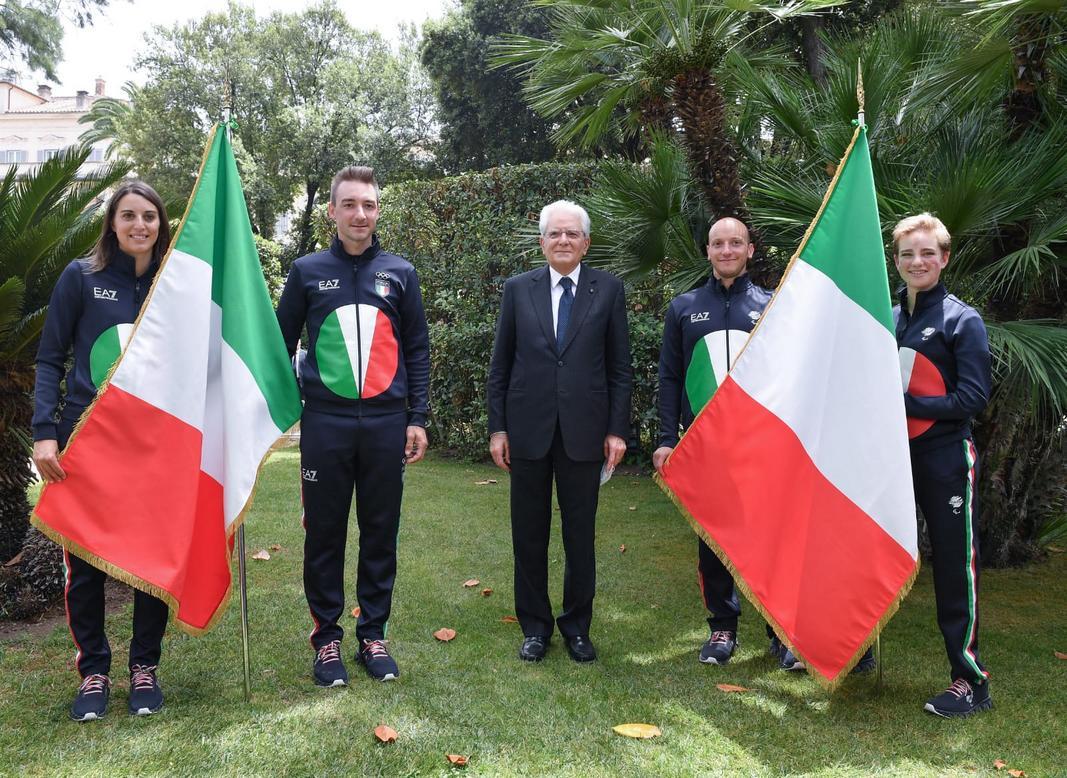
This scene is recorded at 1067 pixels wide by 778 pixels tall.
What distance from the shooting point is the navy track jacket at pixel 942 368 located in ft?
11.3

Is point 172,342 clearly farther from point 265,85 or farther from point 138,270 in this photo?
point 265,85

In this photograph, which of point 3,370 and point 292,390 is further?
point 3,370

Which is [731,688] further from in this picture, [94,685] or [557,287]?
[94,685]

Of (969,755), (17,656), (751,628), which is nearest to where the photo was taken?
(969,755)

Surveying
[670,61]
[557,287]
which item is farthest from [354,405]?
[670,61]

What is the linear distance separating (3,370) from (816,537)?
4.34 metres

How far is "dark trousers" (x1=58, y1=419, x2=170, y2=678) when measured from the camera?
350 centimetres

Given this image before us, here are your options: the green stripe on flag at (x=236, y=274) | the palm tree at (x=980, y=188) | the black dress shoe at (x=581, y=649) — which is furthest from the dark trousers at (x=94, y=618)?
the palm tree at (x=980, y=188)

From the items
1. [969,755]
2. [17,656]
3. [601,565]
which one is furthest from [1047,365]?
[17,656]

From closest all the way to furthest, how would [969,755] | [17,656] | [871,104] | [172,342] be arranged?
1. [969,755]
2. [172,342]
3. [17,656]
4. [871,104]

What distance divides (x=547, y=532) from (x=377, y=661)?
3.32 feet

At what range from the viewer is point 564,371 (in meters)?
4.06

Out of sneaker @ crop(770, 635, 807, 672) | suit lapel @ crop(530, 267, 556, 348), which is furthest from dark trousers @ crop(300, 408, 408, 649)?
sneaker @ crop(770, 635, 807, 672)

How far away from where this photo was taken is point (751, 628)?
15.4 feet
